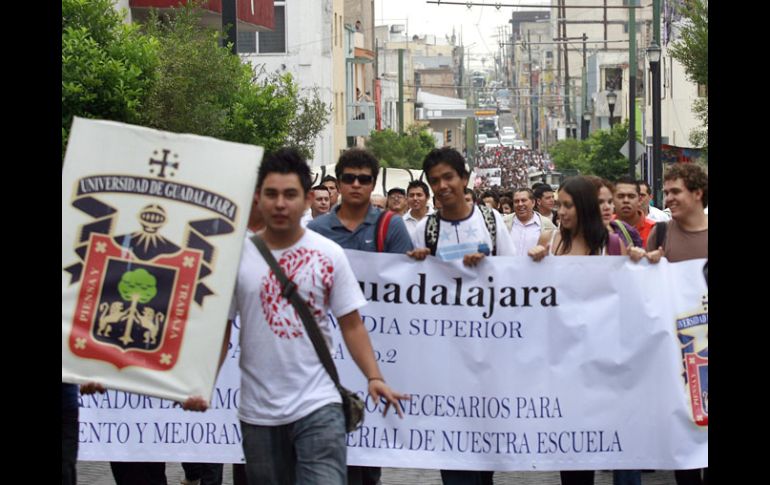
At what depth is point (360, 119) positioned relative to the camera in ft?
225

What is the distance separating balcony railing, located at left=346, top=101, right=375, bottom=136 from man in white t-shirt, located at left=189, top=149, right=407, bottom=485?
197 feet

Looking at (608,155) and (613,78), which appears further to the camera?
(613,78)

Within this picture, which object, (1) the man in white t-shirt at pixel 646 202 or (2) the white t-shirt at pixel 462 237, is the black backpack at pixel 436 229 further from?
(1) the man in white t-shirt at pixel 646 202

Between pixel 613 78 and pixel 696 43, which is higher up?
pixel 613 78

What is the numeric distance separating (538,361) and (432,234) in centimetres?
84

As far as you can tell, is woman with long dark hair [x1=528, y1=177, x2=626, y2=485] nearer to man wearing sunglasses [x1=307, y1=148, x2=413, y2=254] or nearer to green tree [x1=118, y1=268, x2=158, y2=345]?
man wearing sunglasses [x1=307, y1=148, x2=413, y2=254]

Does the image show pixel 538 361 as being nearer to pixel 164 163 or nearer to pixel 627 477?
pixel 627 477

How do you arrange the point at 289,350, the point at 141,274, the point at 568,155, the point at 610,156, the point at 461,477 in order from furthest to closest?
1. the point at 568,155
2. the point at 610,156
3. the point at 461,477
4. the point at 289,350
5. the point at 141,274

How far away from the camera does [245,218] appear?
561 cm

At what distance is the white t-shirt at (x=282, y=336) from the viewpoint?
5742 mm

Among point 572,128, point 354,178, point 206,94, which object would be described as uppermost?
point 572,128

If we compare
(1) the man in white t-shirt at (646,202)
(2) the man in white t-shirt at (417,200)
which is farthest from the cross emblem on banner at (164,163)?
(2) the man in white t-shirt at (417,200)

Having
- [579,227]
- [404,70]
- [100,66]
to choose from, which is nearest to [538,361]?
[579,227]

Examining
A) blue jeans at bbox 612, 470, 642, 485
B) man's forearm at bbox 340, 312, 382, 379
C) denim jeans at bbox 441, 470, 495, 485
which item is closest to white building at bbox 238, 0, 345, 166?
blue jeans at bbox 612, 470, 642, 485
